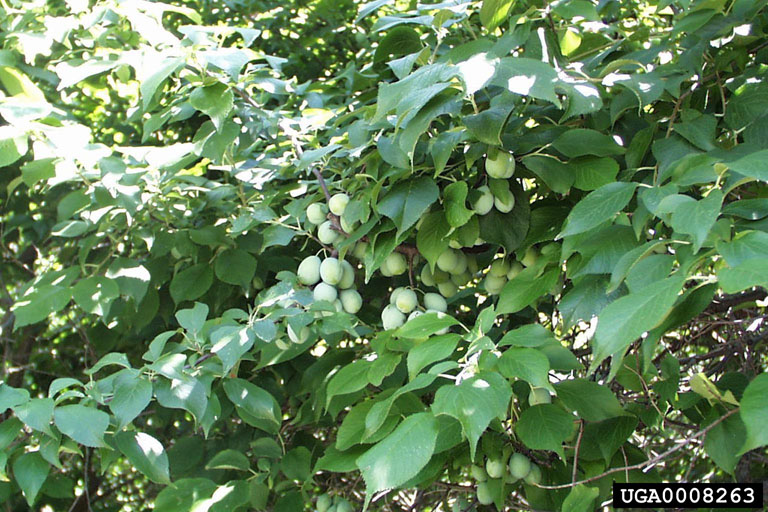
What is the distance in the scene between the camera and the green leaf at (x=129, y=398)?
1.12 metres

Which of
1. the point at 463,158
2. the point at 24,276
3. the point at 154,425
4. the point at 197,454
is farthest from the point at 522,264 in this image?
the point at 24,276

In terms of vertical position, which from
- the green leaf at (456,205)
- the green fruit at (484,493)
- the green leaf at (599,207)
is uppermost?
the green leaf at (599,207)

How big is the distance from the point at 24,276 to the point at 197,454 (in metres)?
1.56

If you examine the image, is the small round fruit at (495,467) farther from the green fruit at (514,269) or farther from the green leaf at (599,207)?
the green leaf at (599,207)

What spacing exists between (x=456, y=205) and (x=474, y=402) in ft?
1.54

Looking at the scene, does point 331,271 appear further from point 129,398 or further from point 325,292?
point 129,398

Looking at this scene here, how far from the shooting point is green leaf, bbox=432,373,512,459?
2.82 feet

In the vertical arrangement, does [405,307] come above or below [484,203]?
below

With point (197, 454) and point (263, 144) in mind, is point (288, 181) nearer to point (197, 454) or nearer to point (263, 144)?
point (263, 144)

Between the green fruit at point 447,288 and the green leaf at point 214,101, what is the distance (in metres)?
0.54

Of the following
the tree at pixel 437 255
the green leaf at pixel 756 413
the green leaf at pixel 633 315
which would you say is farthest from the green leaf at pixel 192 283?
the green leaf at pixel 756 413

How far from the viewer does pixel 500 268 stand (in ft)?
4.77

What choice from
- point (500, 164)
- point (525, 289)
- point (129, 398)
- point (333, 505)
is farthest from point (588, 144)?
point (333, 505)

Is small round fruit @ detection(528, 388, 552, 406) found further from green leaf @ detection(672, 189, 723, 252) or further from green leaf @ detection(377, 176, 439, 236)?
green leaf @ detection(672, 189, 723, 252)
